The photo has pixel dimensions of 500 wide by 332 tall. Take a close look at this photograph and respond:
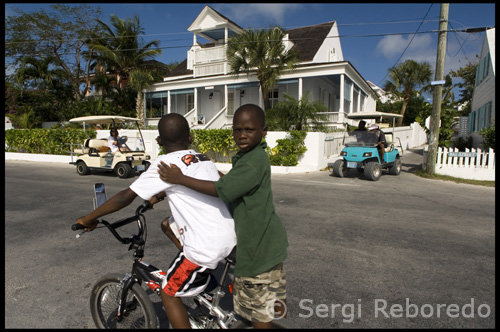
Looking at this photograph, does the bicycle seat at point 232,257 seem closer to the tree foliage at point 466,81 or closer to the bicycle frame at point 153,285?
the bicycle frame at point 153,285

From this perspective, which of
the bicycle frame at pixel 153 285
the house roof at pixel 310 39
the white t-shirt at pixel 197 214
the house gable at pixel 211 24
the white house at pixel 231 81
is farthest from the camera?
the house gable at pixel 211 24

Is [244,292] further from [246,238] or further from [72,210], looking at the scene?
[72,210]

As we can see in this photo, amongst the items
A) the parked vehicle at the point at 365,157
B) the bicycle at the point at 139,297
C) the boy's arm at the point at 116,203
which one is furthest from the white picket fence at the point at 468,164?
the boy's arm at the point at 116,203

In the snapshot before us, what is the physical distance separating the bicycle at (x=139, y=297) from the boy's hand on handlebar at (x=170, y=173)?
0.39 meters

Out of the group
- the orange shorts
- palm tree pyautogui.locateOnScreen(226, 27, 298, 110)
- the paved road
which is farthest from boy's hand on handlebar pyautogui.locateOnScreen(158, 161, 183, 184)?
palm tree pyautogui.locateOnScreen(226, 27, 298, 110)

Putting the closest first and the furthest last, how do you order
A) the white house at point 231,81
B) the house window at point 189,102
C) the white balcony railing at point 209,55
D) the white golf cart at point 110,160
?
the white golf cart at point 110,160 → the white house at point 231,81 → the white balcony railing at point 209,55 → the house window at point 189,102

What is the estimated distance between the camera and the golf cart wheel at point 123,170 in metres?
11.2

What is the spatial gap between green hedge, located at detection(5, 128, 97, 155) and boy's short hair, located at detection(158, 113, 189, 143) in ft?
53.6

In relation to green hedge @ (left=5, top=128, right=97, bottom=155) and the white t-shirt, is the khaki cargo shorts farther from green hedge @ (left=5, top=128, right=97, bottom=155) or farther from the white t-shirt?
green hedge @ (left=5, top=128, right=97, bottom=155)

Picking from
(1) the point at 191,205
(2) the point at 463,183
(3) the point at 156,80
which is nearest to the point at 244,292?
(1) the point at 191,205

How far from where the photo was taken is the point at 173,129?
2162 millimetres

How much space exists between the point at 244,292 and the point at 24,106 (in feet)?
93.9

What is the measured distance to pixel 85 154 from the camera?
12.3 metres

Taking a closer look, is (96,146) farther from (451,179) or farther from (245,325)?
(451,179)
